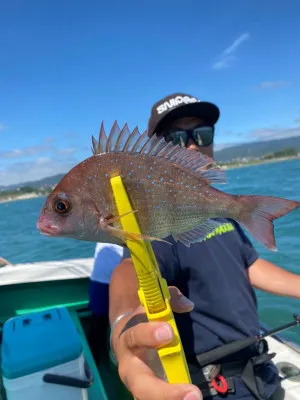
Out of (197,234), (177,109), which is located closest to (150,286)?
(197,234)

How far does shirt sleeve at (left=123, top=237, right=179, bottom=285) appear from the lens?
2.14 m

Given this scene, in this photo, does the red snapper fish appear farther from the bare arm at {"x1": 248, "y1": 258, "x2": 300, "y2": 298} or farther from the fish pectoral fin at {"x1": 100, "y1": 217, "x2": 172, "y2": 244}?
the bare arm at {"x1": 248, "y1": 258, "x2": 300, "y2": 298}

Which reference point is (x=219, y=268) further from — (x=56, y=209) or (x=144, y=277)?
(x=56, y=209)

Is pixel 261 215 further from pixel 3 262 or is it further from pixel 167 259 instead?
pixel 3 262

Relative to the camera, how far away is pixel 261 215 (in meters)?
1.20

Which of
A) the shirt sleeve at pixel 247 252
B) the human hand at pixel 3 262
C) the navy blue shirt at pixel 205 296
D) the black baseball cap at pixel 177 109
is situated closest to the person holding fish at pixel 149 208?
the navy blue shirt at pixel 205 296

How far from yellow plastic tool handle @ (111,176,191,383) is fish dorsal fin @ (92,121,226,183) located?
141 millimetres

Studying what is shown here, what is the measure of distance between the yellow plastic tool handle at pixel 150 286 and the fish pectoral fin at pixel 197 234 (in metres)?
0.17

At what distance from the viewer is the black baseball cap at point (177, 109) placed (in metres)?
2.77

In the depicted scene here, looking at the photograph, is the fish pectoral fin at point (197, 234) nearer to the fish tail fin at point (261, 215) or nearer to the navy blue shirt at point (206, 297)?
the fish tail fin at point (261, 215)

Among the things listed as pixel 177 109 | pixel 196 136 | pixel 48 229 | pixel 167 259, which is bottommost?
pixel 167 259

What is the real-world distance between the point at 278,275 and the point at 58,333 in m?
1.96

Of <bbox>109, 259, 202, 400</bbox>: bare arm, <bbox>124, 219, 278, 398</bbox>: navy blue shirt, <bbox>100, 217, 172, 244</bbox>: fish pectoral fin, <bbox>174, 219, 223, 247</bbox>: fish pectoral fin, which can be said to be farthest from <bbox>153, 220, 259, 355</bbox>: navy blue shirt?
<bbox>100, 217, 172, 244</bbox>: fish pectoral fin

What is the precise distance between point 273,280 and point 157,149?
7.27 feet
